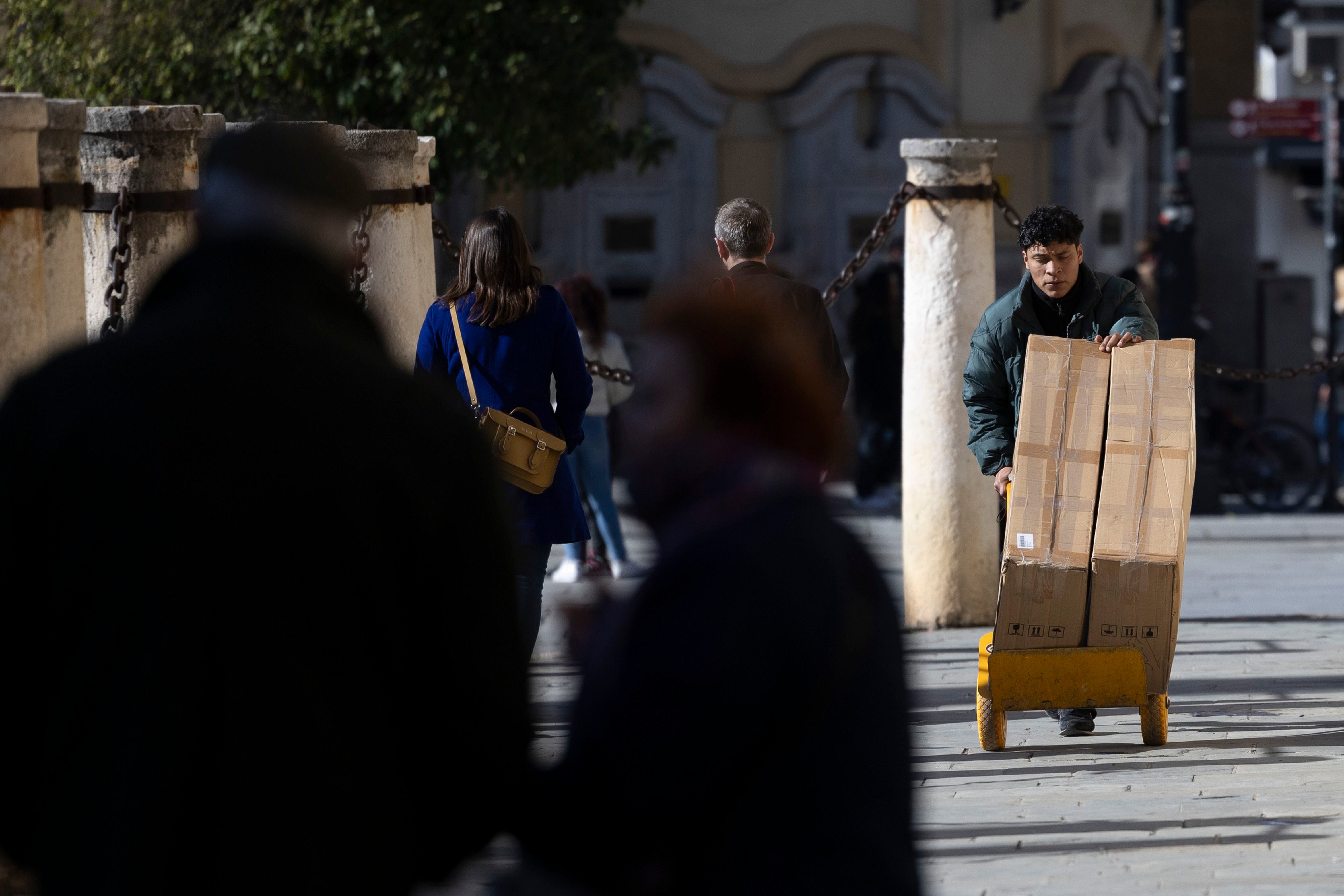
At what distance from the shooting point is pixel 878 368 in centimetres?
1384

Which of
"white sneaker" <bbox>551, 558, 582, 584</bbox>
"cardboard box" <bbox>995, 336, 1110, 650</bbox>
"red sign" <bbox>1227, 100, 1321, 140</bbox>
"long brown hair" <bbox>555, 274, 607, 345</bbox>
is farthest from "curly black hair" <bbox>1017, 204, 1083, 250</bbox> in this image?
"red sign" <bbox>1227, 100, 1321, 140</bbox>

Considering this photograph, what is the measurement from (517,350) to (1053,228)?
5.62ft

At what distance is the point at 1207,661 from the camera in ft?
25.1

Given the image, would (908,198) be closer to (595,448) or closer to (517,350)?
(595,448)

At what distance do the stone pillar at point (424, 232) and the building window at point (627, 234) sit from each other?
9498 millimetres

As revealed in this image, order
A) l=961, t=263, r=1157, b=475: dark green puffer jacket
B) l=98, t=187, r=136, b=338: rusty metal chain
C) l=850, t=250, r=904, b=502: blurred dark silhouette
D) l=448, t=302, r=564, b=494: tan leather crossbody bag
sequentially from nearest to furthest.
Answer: l=98, t=187, r=136, b=338: rusty metal chain < l=448, t=302, r=564, b=494: tan leather crossbody bag < l=961, t=263, r=1157, b=475: dark green puffer jacket < l=850, t=250, r=904, b=502: blurred dark silhouette

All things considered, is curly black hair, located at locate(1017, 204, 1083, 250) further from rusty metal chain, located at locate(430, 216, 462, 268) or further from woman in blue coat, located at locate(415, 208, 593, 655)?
rusty metal chain, located at locate(430, 216, 462, 268)

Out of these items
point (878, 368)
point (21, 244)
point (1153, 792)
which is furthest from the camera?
point (878, 368)

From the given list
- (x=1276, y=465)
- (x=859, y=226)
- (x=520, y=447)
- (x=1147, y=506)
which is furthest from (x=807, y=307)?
(x=859, y=226)

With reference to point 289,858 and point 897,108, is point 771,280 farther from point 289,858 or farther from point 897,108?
point 897,108

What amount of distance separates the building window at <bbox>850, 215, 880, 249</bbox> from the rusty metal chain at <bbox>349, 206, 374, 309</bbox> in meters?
10.6

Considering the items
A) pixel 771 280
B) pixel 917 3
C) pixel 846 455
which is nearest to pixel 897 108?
pixel 917 3

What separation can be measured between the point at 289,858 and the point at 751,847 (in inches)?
19.3

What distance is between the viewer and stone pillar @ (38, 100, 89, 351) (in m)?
5.00
